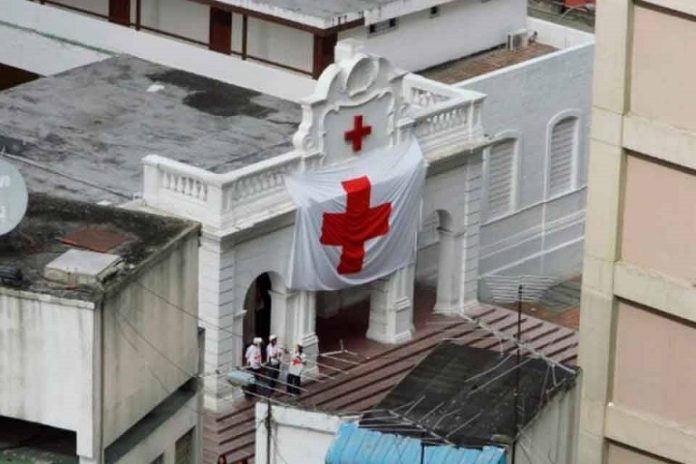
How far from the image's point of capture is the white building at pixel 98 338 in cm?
5312

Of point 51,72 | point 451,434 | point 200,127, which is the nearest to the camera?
point 451,434

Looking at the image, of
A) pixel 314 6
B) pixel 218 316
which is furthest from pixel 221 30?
pixel 218 316

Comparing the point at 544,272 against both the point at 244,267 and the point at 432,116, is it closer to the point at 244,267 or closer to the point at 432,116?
the point at 432,116

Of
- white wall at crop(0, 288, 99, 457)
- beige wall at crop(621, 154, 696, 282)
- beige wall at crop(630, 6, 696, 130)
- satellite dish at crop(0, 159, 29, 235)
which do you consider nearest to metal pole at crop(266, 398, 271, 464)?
white wall at crop(0, 288, 99, 457)

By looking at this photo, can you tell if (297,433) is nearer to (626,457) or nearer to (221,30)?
(626,457)

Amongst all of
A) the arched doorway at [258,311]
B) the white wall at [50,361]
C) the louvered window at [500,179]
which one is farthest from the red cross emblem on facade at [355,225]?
the white wall at [50,361]

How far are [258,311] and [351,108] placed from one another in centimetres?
594

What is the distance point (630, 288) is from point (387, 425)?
19.2 ft

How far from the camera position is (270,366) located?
68.1 metres

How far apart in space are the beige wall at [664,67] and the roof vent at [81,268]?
10725 millimetres

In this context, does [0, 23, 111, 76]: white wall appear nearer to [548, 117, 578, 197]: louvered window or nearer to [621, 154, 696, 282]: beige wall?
[548, 117, 578, 197]: louvered window

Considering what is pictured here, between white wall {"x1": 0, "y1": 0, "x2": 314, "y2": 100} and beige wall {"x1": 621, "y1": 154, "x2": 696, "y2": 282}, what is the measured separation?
64.3 ft

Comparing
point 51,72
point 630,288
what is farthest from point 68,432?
point 51,72

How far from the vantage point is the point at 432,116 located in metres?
71.9
